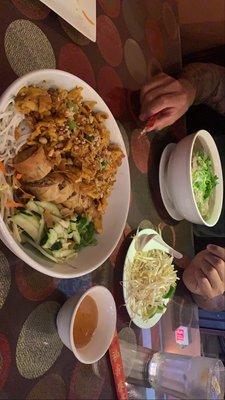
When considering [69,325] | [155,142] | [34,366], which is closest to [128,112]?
[155,142]

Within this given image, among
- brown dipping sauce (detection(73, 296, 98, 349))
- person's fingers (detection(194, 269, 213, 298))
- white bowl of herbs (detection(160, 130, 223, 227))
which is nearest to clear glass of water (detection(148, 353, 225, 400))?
person's fingers (detection(194, 269, 213, 298))

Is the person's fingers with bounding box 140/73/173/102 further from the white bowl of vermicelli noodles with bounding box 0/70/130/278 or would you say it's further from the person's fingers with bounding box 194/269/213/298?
the person's fingers with bounding box 194/269/213/298

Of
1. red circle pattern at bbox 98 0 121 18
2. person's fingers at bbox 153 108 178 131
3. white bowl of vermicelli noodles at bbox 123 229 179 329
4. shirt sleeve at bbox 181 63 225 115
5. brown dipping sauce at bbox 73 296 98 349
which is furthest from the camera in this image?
shirt sleeve at bbox 181 63 225 115

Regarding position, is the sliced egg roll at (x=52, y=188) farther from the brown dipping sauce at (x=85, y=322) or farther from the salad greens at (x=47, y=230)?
the brown dipping sauce at (x=85, y=322)

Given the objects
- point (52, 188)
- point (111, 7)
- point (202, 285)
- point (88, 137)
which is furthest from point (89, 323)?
point (111, 7)

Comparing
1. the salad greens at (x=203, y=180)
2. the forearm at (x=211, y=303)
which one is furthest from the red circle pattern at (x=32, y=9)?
the forearm at (x=211, y=303)

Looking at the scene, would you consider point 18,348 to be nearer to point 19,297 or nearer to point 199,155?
point 19,297

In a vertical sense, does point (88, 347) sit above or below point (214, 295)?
above

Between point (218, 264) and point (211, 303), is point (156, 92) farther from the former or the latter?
point (211, 303)
